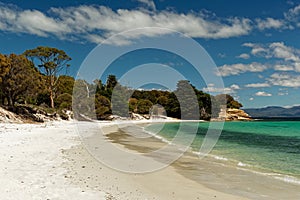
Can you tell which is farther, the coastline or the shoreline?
the shoreline

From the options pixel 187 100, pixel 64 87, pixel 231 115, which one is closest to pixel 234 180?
pixel 64 87

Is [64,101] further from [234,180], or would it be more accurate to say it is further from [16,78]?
[234,180]

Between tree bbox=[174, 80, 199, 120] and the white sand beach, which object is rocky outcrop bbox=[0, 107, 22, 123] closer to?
the white sand beach

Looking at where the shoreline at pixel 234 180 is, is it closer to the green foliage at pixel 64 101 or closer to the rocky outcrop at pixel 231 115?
the green foliage at pixel 64 101

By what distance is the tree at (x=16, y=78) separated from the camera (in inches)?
1480

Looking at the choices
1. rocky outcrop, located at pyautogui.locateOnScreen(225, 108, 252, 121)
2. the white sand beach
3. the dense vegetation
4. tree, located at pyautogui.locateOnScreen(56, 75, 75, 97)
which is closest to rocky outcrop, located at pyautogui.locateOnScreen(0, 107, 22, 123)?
the dense vegetation

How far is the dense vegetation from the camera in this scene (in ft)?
126

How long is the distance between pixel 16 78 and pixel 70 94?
27050 millimetres

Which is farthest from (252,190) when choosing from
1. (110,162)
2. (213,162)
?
(110,162)

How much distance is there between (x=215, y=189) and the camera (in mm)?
8695

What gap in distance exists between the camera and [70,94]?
64.9m

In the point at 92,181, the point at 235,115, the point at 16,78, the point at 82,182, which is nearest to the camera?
the point at 82,182

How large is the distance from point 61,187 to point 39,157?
4892 millimetres

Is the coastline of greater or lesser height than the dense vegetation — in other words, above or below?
below
